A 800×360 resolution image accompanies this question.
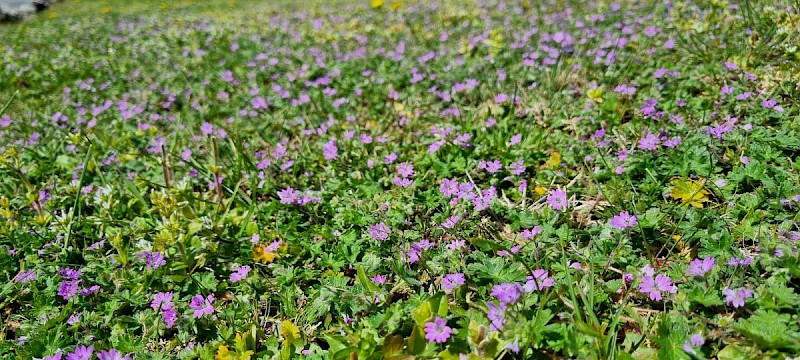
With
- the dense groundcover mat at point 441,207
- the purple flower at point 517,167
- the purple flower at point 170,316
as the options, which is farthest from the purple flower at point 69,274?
the purple flower at point 517,167

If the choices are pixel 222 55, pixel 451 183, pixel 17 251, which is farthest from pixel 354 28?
pixel 17 251

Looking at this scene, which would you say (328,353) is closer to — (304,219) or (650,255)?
(304,219)

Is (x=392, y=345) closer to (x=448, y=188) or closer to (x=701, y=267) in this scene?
(x=448, y=188)

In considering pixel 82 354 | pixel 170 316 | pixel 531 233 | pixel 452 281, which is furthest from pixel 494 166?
pixel 82 354

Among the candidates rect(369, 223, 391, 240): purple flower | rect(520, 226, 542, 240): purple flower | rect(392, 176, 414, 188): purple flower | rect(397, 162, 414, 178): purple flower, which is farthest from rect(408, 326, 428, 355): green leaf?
rect(397, 162, 414, 178): purple flower

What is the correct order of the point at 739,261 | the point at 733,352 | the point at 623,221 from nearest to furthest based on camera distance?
1. the point at 733,352
2. the point at 739,261
3. the point at 623,221

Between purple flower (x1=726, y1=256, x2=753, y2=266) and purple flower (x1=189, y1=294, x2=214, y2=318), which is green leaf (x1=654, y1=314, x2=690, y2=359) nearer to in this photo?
purple flower (x1=726, y1=256, x2=753, y2=266)

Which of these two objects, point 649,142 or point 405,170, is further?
point 405,170
